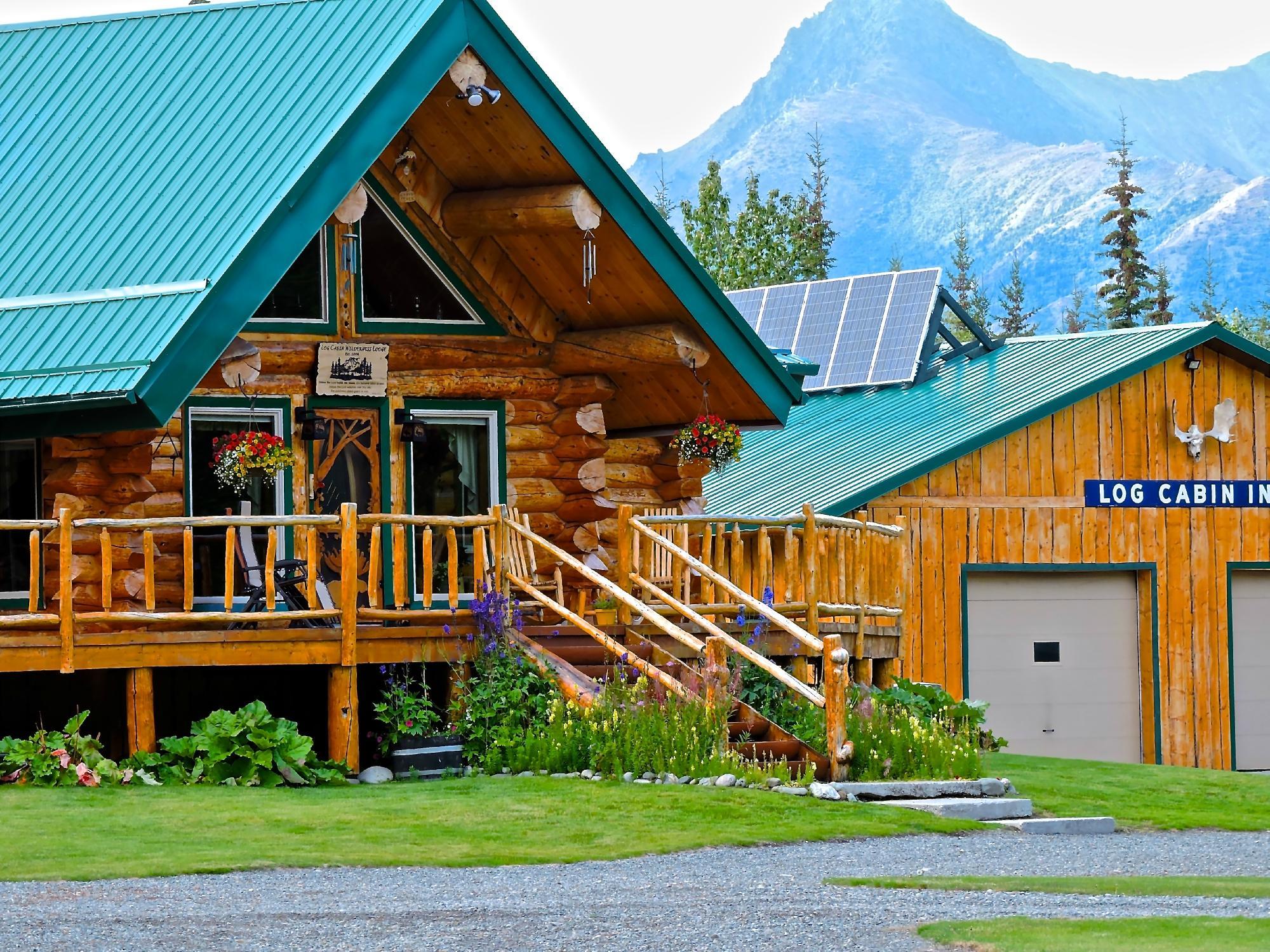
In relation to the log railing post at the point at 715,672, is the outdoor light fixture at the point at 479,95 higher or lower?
higher

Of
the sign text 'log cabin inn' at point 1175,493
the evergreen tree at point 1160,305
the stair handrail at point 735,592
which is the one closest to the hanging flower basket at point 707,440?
the stair handrail at point 735,592

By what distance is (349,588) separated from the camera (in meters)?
16.4

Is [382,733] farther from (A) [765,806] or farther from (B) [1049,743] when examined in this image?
(B) [1049,743]

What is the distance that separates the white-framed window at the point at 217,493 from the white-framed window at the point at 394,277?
1.42 meters

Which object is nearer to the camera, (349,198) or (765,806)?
(765,806)

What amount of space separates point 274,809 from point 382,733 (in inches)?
143

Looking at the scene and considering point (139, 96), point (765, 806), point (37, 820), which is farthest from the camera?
point (139, 96)

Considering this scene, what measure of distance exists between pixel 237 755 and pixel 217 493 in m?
3.82

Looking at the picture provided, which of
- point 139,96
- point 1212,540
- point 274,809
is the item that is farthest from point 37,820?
point 1212,540

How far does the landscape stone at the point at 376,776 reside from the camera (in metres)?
16.1

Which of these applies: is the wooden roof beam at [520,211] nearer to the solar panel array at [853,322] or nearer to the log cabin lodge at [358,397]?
the log cabin lodge at [358,397]

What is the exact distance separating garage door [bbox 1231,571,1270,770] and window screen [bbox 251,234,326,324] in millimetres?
12898

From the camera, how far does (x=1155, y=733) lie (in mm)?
25953

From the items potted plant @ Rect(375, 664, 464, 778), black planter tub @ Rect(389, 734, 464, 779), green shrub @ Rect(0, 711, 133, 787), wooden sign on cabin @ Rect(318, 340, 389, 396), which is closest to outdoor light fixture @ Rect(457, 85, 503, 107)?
wooden sign on cabin @ Rect(318, 340, 389, 396)
